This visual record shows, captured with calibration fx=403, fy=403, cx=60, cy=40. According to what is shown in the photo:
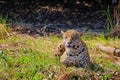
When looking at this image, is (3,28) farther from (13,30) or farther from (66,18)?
(66,18)

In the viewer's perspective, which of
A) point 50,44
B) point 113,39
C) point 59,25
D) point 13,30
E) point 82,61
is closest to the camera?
point 82,61

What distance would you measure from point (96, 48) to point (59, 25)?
3745 millimetres

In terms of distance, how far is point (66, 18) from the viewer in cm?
1227

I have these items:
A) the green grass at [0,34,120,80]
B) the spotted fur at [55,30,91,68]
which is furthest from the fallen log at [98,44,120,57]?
the spotted fur at [55,30,91,68]

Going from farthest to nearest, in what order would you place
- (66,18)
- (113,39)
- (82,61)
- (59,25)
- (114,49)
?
(66,18) → (59,25) → (113,39) → (114,49) → (82,61)

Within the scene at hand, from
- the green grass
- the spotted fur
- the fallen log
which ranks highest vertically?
the spotted fur

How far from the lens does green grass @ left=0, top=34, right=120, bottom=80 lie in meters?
6.12

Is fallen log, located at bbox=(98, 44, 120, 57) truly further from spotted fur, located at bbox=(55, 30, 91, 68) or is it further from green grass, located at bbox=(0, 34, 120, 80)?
spotted fur, located at bbox=(55, 30, 91, 68)

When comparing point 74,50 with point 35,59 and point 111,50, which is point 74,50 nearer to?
point 35,59

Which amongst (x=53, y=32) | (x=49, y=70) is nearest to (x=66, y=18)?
(x=53, y=32)

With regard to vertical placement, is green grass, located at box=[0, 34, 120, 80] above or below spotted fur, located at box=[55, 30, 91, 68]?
below

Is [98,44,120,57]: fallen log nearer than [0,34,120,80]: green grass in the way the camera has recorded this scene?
No

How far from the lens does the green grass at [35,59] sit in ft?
20.1

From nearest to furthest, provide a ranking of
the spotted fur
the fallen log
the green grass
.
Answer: the spotted fur < the green grass < the fallen log
